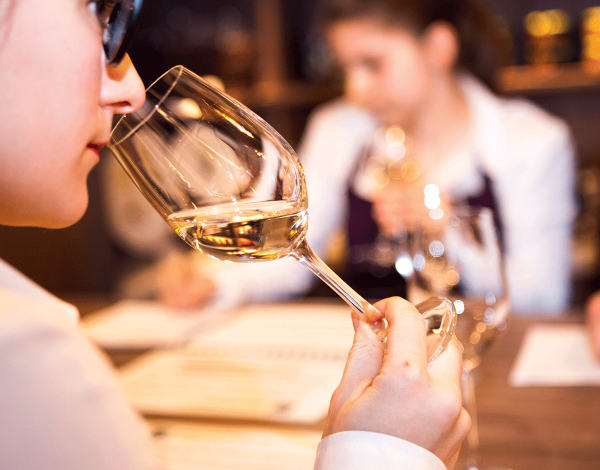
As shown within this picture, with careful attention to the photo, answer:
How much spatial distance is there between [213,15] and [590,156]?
1739mm

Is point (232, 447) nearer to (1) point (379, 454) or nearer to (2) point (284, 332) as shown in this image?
(1) point (379, 454)

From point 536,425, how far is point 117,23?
1.91 feet

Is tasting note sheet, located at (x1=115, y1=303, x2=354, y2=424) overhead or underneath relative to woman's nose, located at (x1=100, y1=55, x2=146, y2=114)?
underneath

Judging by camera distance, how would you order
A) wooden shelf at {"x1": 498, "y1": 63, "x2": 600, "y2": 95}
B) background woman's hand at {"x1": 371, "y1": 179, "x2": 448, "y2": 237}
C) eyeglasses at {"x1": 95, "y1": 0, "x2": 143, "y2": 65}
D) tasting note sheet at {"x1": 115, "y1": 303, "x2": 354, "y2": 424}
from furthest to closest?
wooden shelf at {"x1": 498, "y1": 63, "x2": 600, "y2": 95} < background woman's hand at {"x1": 371, "y1": 179, "x2": 448, "y2": 237} < tasting note sheet at {"x1": 115, "y1": 303, "x2": 354, "y2": 424} < eyeglasses at {"x1": 95, "y1": 0, "x2": 143, "y2": 65}

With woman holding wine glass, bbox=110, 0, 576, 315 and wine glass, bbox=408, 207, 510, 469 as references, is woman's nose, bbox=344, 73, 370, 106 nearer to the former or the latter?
woman holding wine glass, bbox=110, 0, 576, 315

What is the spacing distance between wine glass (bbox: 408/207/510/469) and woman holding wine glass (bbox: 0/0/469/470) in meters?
0.21

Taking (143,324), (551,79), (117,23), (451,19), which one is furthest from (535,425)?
(551,79)

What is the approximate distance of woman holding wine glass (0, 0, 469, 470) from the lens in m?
0.37

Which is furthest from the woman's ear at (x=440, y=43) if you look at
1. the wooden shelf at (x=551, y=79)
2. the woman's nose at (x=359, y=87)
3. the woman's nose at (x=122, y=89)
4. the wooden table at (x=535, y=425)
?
the woman's nose at (x=122, y=89)

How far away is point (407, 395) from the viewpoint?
1.35ft

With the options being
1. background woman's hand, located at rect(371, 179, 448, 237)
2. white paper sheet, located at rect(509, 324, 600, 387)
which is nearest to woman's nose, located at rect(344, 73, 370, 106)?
background woman's hand, located at rect(371, 179, 448, 237)

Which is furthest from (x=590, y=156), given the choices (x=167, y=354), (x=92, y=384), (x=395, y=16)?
(x=92, y=384)

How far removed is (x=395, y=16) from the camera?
69.6 inches

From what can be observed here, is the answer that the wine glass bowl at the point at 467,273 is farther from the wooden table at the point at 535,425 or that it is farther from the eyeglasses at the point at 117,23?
the eyeglasses at the point at 117,23
